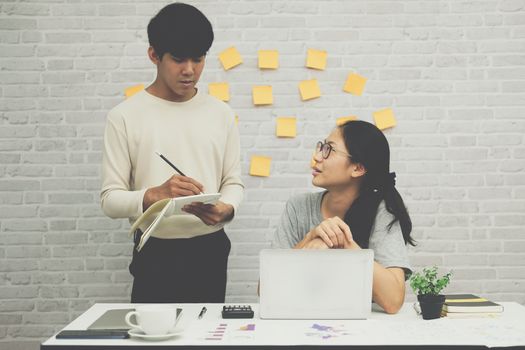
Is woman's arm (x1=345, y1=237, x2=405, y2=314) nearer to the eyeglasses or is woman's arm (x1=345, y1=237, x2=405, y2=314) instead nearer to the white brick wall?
the eyeglasses

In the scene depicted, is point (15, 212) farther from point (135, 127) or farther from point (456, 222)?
point (456, 222)

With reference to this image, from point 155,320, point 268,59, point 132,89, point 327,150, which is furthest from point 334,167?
point 132,89

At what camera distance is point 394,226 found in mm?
2188

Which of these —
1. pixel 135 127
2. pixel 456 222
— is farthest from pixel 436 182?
pixel 135 127

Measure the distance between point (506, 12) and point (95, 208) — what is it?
227cm

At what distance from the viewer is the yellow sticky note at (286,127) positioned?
131 inches

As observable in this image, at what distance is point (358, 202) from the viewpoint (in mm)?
2271

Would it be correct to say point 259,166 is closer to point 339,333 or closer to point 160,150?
point 160,150

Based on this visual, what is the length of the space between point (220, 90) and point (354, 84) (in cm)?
67

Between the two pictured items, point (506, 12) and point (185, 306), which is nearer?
point (185, 306)

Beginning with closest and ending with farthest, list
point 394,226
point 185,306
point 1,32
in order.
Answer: point 185,306 → point 394,226 → point 1,32

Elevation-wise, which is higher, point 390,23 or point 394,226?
point 390,23

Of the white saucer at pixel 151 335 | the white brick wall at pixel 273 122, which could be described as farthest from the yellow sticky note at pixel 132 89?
the white saucer at pixel 151 335

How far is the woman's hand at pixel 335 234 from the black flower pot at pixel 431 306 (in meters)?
0.27
